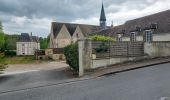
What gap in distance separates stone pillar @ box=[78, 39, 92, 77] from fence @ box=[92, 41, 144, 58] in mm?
532

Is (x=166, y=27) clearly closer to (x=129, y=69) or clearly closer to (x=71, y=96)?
(x=129, y=69)

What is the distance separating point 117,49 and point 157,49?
460cm

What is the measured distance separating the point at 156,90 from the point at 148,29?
74.2 ft

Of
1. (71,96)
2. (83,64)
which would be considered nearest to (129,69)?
(83,64)

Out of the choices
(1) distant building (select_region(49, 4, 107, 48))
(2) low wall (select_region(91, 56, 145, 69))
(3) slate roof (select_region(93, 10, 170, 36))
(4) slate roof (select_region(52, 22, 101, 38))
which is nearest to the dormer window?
(3) slate roof (select_region(93, 10, 170, 36))

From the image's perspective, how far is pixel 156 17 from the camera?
1184 inches

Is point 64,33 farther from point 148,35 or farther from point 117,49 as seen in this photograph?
point 117,49

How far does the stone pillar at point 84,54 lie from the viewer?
550 inches

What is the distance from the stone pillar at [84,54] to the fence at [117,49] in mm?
532

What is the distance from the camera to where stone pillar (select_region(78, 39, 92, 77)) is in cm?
1396

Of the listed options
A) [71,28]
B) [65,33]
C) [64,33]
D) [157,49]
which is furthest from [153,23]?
[71,28]

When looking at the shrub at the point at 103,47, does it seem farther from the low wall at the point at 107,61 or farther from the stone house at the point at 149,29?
the stone house at the point at 149,29

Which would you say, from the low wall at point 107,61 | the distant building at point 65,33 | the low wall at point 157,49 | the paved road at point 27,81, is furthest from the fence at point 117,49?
the distant building at point 65,33

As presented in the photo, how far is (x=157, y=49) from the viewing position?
18.4 metres
